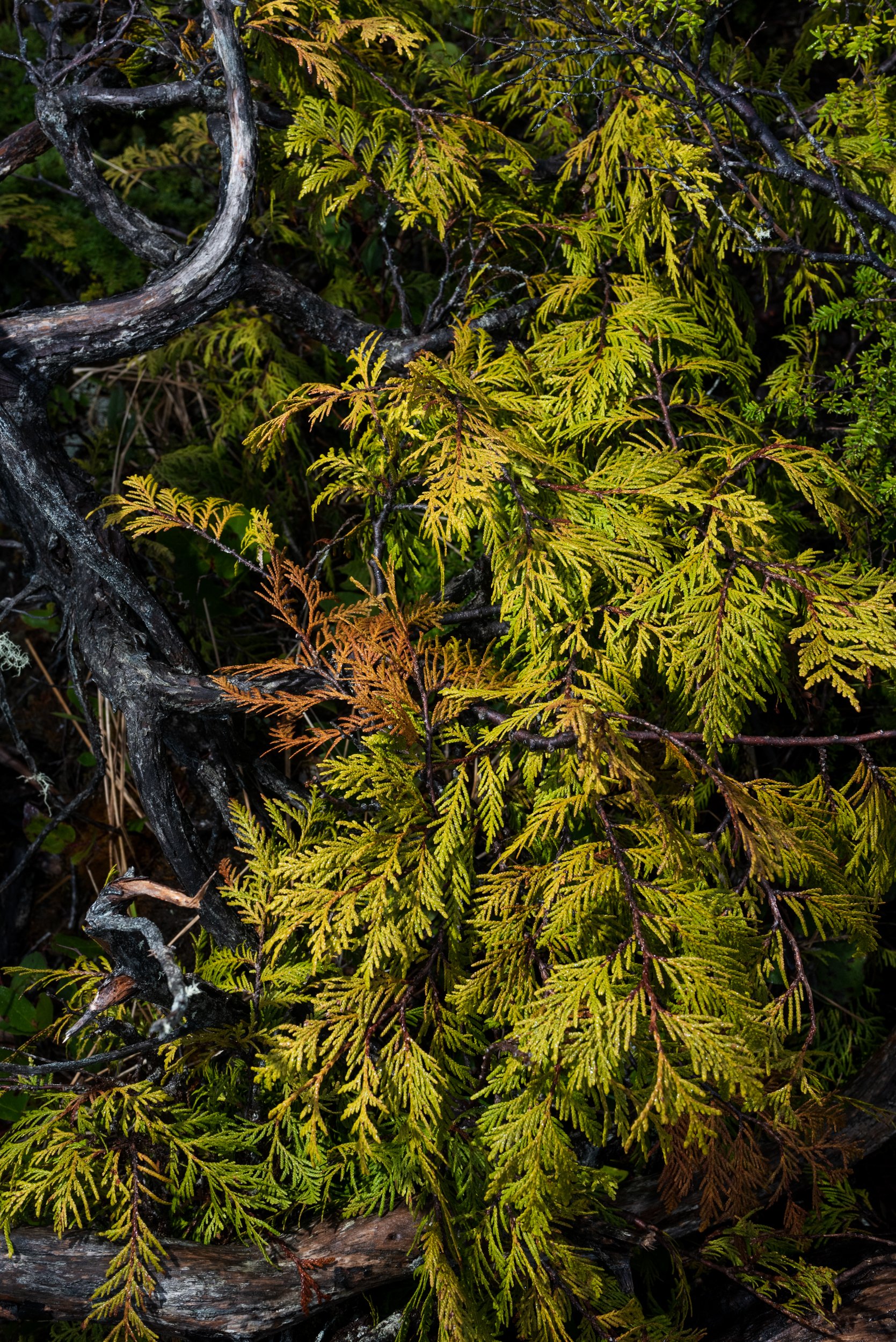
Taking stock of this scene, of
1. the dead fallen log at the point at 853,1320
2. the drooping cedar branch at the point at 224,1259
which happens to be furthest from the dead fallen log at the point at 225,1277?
the dead fallen log at the point at 853,1320

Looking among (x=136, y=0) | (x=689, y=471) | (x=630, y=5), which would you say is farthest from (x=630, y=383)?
(x=136, y=0)

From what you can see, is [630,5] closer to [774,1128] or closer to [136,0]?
[136,0]

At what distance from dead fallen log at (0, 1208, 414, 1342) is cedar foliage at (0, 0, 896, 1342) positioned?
0.06m

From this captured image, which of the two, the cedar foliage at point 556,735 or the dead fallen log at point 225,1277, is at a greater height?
the cedar foliage at point 556,735

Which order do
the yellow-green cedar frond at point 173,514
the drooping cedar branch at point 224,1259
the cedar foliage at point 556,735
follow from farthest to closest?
the yellow-green cedar frond at point 173,514 < the drooping cedar branch at point 224,1259 < the cedar foliage at point 556,735

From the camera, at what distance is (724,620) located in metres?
1.47

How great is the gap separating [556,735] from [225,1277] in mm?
1274

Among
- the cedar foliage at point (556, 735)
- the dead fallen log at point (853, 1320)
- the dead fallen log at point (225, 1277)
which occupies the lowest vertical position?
the dead fallen log at point (853, 1320)

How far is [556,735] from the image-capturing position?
1.56 m

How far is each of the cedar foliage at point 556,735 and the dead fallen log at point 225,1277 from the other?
56 mm

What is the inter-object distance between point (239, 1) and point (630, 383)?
1182mm

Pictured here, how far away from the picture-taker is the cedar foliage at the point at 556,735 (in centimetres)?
147

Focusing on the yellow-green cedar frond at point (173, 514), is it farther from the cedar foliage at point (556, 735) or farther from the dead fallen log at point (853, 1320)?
the dead fallen log at point (853, 1320)

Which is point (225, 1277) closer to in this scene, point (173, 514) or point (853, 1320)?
point (853, 1320)
